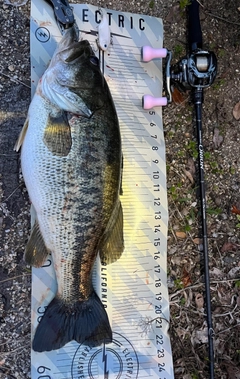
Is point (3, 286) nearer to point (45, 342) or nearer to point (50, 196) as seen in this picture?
point (45, 342)

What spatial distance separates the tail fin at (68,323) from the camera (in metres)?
2.36

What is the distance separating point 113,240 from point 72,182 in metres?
0.50

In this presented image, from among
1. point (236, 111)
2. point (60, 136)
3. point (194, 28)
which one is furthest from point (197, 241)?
point (194, 28)

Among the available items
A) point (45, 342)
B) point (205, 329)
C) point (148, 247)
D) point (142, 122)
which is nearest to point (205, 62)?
point (142, 122)

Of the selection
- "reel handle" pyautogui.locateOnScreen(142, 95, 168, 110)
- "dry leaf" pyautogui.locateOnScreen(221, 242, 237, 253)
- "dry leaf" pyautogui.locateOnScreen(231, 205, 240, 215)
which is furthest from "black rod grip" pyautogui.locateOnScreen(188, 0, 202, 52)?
"dry leaf" pyautogui.locateOnScreen(221, 242, 237, 253)

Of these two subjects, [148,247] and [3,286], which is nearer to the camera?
[3,286]

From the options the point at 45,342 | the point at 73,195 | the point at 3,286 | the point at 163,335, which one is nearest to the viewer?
the point at 73,195

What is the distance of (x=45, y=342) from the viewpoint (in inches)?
93.9

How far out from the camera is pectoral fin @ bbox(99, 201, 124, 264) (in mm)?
2396

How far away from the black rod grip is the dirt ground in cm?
9

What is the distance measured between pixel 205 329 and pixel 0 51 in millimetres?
2393

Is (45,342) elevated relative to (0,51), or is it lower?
lower

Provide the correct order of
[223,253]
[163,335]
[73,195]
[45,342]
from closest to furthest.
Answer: [73,195] < [45,342] < [163,335] < [223,253]

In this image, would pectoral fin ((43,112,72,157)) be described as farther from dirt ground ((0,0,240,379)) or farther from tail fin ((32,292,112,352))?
tail fin ((32,292,112,352))
